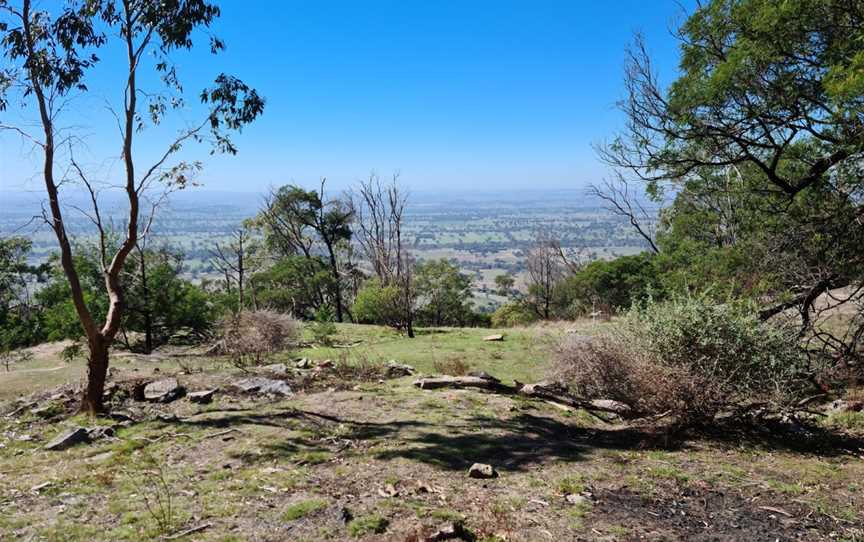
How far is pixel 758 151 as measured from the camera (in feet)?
31.9

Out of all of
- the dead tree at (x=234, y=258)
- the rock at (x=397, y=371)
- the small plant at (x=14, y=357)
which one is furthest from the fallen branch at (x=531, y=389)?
the dead tree at (x=234, y=258)

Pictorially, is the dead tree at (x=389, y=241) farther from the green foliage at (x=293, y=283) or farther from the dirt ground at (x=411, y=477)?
the dirt ground at (x=411, y=477)

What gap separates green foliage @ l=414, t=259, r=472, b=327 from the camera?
31.8 metres

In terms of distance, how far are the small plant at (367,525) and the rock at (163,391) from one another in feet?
18.9

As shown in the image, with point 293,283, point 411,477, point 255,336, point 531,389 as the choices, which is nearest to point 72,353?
point 255,336

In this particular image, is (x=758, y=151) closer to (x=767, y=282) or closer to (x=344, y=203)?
(x=767, y=282)

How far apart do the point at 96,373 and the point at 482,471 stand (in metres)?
5.85

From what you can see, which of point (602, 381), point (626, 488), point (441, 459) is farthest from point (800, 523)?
point (602, 381)

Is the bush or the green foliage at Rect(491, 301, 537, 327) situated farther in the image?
the green foliage at Rect(491, 301, 537, 327)

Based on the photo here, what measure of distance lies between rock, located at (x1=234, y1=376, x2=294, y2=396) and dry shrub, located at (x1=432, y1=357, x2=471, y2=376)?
349 centimetres

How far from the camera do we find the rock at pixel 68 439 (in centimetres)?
651

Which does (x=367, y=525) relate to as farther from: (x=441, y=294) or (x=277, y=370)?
(x=441, y=294)

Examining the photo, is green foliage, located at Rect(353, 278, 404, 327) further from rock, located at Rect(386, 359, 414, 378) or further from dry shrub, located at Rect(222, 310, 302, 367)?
rock, located at Rect(386, 359, 414, 378)

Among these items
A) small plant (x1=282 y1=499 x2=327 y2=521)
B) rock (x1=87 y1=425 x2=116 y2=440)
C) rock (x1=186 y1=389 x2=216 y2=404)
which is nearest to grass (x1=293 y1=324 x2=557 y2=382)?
rock (x1=186 y1=389 x2=216 y2=404)
